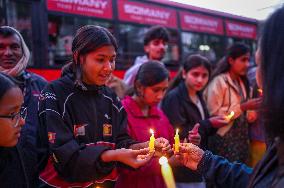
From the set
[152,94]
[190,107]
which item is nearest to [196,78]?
[190,107]

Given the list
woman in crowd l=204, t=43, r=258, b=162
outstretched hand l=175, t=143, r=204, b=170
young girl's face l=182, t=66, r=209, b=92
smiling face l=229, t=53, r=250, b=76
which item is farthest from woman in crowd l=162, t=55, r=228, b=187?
outstretched hand l=175, t=143, r=204, b=170

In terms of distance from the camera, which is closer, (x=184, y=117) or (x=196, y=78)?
(x=184, y=117)

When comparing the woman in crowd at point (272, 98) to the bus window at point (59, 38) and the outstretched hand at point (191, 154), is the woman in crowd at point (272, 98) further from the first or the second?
the bus window at point (59, 38)

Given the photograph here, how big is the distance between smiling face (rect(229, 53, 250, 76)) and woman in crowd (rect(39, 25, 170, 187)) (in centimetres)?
259

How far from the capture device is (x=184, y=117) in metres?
3.57

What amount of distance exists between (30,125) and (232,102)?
104 inches

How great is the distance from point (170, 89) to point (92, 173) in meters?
2.29

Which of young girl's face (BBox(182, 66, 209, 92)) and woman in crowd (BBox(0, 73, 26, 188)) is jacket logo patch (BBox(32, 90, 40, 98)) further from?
young girl's face (BBox(182, 66, 209, 92))

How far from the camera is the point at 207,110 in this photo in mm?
3910

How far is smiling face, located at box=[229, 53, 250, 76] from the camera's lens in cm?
454

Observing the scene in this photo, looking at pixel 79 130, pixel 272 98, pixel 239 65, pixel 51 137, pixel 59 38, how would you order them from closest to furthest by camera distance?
pixel 272 98 → pixel 51 137 → pixel 79 130 → pixel 239 65 → pixel 59 38

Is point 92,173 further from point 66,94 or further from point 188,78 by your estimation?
point 188,78

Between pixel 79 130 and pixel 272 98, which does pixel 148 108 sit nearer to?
pixel 79 130

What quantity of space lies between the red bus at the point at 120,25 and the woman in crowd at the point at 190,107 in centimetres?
277
